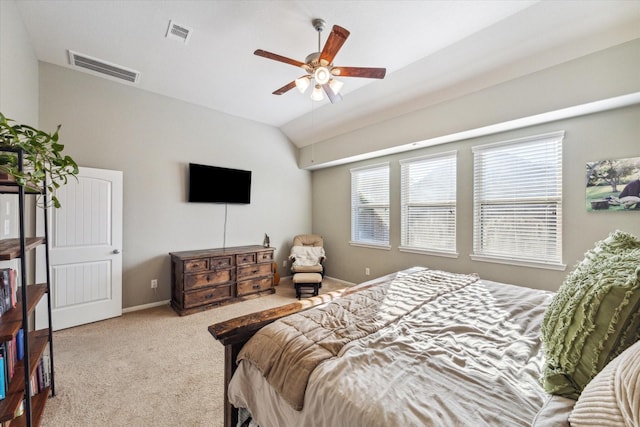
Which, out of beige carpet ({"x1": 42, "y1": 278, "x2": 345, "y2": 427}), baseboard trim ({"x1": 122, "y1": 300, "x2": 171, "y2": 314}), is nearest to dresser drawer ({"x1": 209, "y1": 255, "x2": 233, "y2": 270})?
beige carpet ({"x1": 42, "y1": 278, "x2": 345, "y2": 427})

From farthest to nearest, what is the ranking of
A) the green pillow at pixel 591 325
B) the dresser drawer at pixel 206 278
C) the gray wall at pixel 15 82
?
the dresser drawer at pixel 206 278 < the gray wall at pixel 15 82 < the green pillow at pixel 591 325

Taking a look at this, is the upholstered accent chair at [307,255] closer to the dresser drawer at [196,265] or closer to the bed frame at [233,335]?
the dresser drawer at [196,265]

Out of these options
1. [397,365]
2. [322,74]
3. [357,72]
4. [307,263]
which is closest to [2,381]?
[397,365]

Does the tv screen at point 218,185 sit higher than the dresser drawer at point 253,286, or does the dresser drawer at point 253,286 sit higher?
the tv screen at point 218,185

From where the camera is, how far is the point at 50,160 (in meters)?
1.55

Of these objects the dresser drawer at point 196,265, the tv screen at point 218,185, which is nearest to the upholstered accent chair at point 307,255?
the tv screen at point 218,185

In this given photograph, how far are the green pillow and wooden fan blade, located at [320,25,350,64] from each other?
2051 mm

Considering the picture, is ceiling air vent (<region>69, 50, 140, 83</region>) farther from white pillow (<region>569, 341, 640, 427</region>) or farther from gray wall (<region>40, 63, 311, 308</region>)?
white pillow (<region>569, 341, 640, 427</region>)

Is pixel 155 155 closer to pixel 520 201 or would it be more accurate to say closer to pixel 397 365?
pixel 397 365

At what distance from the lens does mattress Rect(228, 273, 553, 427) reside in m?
0.84

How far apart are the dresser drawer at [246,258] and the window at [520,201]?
3288mm

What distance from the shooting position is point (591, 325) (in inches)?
32.4

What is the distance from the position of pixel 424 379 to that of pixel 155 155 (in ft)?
13.9

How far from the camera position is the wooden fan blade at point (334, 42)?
193 centimetres
